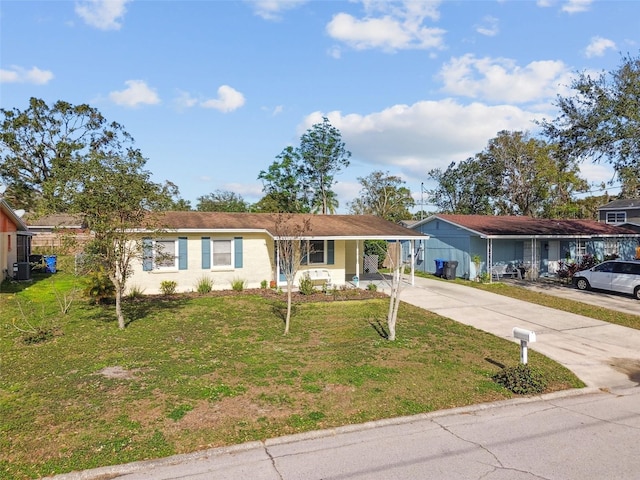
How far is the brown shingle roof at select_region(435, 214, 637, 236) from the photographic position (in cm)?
2255

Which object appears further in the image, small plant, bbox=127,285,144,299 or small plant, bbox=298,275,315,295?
small plant, bbox=298,275,315,295

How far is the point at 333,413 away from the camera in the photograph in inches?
243

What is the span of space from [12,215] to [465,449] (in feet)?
68.6

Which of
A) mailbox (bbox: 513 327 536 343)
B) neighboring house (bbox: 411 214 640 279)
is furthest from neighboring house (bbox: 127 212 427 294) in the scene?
mailbox (bbox: 513 327 536 343)

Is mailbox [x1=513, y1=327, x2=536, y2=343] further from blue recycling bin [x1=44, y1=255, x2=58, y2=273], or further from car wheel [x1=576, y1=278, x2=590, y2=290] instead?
blue recycling bin [x1=44, y1=255, x2=58, y2=273]

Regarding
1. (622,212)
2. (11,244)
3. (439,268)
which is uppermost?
(622,212)

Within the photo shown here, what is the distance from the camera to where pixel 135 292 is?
50.4 ft

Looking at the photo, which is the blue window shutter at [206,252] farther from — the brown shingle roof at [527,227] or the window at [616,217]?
the window at [616,217]

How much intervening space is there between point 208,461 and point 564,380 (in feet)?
21.7

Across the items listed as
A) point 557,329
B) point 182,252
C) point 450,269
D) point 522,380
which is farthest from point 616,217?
point 522,380

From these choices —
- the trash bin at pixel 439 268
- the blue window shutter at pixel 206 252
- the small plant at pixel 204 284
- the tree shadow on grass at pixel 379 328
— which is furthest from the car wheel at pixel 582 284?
the blue window shutter at pixel 206 252

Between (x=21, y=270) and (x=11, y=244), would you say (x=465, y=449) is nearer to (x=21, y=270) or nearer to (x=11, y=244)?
(x=21, y=270)

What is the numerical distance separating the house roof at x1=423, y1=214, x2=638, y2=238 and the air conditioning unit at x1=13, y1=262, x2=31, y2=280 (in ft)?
69.3

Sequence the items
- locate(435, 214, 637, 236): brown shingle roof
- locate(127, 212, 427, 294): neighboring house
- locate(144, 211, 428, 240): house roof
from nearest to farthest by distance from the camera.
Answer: locate(127, 212, 427, 294): neighboring house, locate(144, 211, 428, 240): house roof, locate(435, 214, 637, 236): brown shingle roof
